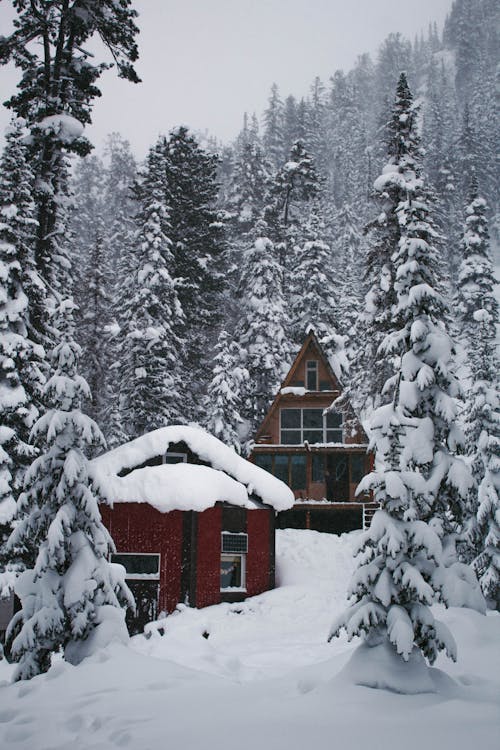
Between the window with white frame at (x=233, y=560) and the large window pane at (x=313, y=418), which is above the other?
the large window pane at (x=313, y=418)

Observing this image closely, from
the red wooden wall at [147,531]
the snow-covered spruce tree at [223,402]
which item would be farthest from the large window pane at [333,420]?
the red wooden wall at [147,531]

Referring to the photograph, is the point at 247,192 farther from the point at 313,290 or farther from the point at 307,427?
the point at 307,427

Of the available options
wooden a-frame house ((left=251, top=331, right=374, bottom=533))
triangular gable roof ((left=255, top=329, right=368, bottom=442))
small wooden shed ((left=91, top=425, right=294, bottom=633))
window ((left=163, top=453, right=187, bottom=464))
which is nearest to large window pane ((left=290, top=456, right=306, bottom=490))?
wooden a-frame house ((left=251, top=331, right=374, bottom=533))

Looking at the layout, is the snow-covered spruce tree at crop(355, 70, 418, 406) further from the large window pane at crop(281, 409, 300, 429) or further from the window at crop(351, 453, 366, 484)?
the large window pane at crop(281, 409, 300, 429)

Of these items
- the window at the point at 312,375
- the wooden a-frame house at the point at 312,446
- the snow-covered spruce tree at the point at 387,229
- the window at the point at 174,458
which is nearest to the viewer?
the snow-covered spruce tree at the point at 387,229

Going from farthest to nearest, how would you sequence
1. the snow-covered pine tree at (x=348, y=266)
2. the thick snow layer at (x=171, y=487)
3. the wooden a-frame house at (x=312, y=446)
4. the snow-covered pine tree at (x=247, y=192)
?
the snow-covered pine tree at (x=247, y=192) → the snow-covered pine tree at (x=348, y=266) → the wooden a-frame house at (x=312, y=446) → the thick snow layer at (x=171, y=487)

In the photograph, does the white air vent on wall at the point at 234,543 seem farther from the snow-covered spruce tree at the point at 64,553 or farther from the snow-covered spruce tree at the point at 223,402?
the snow-covered spruce tree at the point at 64,553

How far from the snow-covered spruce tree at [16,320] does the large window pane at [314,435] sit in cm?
1801

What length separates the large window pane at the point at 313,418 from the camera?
108ft

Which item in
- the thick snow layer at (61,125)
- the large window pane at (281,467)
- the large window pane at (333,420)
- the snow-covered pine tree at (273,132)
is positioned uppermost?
the snow-covered pine tree at (273,132)

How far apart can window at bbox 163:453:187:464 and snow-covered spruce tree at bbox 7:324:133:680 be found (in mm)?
11481

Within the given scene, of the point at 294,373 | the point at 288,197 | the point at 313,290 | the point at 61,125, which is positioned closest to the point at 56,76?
the point at 61,125

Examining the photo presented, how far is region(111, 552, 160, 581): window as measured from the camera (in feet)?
65.4

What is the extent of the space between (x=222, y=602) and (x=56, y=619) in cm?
1313
